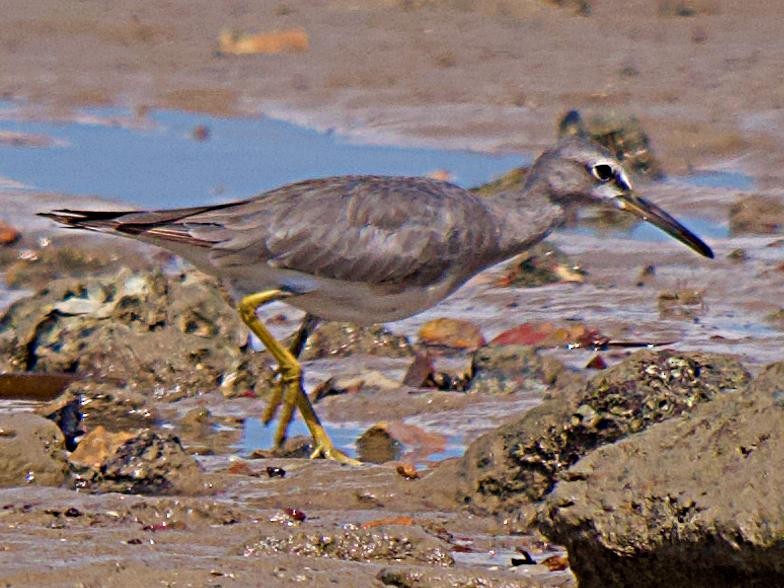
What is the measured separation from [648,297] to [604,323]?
0.50 metres

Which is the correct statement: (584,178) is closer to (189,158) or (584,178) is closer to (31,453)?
(31,453)

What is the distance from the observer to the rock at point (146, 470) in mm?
5941

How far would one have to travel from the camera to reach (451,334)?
8234mm

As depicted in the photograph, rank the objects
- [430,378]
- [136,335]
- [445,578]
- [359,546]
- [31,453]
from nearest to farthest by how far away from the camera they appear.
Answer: [445,578] < [359,546] < [31,453] < [430,378] < [136,335]

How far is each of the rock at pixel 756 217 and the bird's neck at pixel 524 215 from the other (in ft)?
6.45

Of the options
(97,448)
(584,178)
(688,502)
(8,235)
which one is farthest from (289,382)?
(8,235)

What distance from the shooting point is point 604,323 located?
833 cm

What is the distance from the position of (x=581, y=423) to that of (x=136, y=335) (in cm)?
257

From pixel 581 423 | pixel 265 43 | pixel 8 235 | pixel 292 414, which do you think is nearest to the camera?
pixel 581 423

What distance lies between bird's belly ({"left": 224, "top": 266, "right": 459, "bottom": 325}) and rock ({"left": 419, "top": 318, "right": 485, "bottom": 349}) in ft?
3.03

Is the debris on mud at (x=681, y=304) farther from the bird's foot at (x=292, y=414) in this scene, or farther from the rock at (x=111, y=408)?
the rock at (x=111, y=408)

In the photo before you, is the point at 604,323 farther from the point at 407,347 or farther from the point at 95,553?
the point at 95,553

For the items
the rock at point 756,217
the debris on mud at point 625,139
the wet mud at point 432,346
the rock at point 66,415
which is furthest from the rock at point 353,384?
the debris on mud at point 625,139

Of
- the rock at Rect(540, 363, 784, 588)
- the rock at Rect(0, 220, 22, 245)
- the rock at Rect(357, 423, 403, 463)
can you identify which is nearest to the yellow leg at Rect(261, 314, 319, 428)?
the rock at Rect(357, 423, 403, 463)
